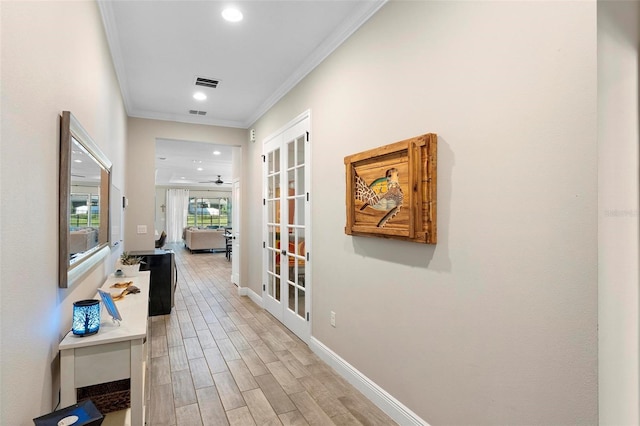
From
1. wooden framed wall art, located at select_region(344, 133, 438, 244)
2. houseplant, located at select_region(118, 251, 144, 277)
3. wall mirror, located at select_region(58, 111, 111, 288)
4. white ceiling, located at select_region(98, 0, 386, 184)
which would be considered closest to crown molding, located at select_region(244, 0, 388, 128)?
white ceiling, located at select_region(98, 0, 386, 184)

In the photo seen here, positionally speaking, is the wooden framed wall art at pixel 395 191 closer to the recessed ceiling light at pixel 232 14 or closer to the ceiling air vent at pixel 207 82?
the recessed ceiling light at pixel 232 14

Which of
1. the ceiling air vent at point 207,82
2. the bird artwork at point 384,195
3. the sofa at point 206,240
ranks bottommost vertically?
the sofa at point 206,240

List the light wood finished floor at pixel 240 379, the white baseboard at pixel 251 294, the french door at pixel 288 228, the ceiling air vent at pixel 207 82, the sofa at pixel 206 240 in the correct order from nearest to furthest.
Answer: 1. the light wood finished floor at pixel 240 379
2. the french door at pixel 288 228
3. the ceiling air vent at pixel 207 82
4. the white baseboard at pixel 251 294
5. the sofa at pixel 206 240

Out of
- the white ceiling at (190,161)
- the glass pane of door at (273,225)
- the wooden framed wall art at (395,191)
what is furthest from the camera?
the white ceiling at (190,161)

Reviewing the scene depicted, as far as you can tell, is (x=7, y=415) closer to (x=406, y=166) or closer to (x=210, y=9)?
(x=406, y=166)

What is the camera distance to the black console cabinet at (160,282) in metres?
4.36

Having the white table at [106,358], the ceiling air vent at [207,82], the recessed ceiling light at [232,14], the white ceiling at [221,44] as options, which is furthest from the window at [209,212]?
the white table at [106,358]

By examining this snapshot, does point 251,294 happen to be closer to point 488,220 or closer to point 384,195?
point 384,195

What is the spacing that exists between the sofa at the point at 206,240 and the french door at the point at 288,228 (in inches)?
293

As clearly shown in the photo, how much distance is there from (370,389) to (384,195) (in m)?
1.38

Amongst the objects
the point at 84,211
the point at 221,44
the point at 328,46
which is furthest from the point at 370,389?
the point at 221,44

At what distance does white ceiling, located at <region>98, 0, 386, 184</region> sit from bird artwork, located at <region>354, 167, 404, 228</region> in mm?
1209

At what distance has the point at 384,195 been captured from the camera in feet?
7.15

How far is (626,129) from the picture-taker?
0.36m
